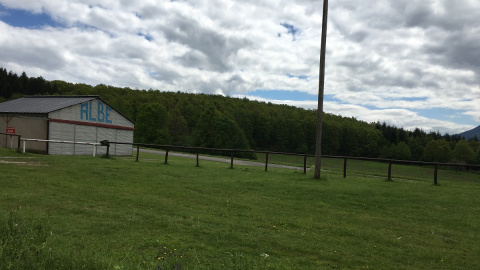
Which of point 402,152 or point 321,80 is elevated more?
point 321,80

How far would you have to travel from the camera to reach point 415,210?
9484 mm

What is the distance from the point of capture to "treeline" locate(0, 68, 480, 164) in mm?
83375

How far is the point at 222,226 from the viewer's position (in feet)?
21.6

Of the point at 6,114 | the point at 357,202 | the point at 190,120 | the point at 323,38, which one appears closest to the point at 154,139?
the point at 190,120

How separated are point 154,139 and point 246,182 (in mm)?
72515

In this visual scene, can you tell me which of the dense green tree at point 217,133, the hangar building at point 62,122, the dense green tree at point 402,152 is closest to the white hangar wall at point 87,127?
→ the hangar building at point 62,122

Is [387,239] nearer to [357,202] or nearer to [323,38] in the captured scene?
[357,202]

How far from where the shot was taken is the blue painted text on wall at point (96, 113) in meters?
31.6

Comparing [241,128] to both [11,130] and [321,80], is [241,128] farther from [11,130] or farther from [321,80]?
[321,80]

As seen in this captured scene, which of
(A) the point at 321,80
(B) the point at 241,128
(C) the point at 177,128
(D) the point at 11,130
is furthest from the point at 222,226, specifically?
(B) the point at 241,128

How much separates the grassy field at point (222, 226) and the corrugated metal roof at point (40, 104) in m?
19.5

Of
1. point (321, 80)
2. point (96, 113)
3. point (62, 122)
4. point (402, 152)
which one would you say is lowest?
point (402, 152)

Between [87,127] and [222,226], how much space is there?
95.0ft

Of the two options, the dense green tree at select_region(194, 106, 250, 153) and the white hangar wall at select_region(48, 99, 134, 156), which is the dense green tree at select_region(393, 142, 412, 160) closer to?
the dense green tree at select_region(194, 106, 250, 153)
